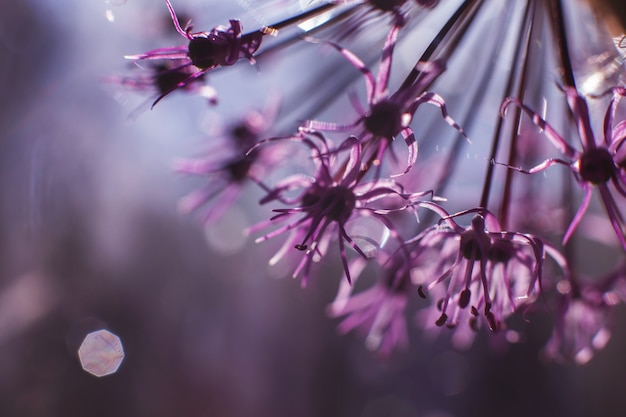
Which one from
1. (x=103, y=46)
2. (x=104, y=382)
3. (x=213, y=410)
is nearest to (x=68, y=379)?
(x=104, y=382)

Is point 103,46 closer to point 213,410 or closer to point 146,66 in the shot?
point 213,410

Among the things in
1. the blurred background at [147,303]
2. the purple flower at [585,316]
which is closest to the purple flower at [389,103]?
the purple flower at [585,316]

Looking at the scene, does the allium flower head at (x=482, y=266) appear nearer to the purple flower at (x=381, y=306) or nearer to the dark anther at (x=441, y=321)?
the dark anther at (x=441, y=321)

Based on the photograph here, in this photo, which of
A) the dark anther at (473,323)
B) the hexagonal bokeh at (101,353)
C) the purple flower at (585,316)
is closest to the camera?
the dark anther at (473,323)

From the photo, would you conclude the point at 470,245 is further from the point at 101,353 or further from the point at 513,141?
the point at 101,353

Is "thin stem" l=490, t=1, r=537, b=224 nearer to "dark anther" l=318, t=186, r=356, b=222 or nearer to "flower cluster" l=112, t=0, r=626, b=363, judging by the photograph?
"flower cluster" l=112, t=0, r=626, b=363
